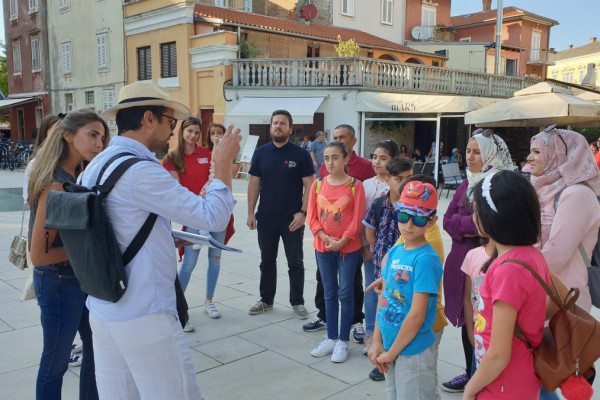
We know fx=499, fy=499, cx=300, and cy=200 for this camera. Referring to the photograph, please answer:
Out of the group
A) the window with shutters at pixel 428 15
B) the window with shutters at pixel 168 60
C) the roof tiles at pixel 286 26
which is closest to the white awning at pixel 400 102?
the roof tiles at pixel 286 26

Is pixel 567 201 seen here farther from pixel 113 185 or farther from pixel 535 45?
pixel 535 45

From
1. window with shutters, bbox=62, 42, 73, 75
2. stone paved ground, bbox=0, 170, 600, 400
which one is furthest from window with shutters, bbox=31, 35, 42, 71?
stone paved ground, bbox=0, 170, 600, 400

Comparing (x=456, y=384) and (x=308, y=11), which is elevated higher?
(x=308, y=11)

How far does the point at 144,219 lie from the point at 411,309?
1284 mm

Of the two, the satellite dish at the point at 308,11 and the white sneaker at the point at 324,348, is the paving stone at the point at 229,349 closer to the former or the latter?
the white sneaker at the point at 324,348

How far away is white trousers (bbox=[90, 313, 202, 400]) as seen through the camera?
2.06 meters

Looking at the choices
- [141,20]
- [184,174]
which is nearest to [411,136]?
[141,20]

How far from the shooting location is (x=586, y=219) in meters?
2.69

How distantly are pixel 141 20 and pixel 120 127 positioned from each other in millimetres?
21394

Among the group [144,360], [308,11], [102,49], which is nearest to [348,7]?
[308,11]

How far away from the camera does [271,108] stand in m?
17.3

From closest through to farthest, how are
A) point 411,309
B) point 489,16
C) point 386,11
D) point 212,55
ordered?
1. point 411,309
2. point 212,55
3. point 386,11
4. point 489,16

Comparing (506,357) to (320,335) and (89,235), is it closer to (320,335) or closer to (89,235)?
(89,235)

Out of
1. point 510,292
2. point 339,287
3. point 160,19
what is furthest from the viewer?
point 160,19
